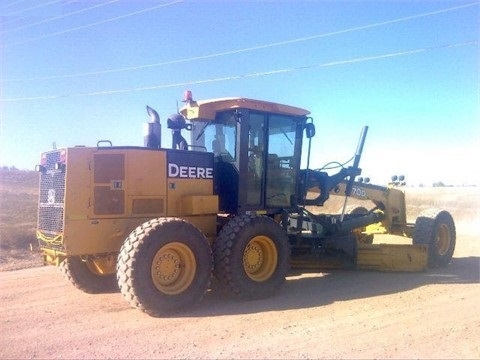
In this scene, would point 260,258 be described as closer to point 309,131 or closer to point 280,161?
point 280,161

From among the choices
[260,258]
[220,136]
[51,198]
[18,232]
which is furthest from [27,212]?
[260,258]

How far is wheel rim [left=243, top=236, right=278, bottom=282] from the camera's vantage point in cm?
732

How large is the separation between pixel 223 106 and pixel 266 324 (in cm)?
369

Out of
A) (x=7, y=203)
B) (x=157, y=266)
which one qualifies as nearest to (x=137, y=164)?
(x=157, y=266)

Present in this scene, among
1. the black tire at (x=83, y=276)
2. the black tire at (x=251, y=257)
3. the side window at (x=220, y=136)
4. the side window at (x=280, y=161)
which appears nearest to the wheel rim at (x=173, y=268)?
the black tire at (x=251, y=257)

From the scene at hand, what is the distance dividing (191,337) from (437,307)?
344cm

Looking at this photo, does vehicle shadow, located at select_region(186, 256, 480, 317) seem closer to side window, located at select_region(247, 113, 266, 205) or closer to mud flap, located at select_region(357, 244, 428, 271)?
mud flap, located at select_region(357, 244, 428, 271)

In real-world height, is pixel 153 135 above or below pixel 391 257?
above

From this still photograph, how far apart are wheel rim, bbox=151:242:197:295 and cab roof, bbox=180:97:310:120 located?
98.2 inches

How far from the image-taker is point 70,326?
18.8 ft

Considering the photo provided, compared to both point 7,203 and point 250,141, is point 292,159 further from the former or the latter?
point 7,203

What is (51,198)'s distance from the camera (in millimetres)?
6871

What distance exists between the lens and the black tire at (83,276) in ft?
24.8

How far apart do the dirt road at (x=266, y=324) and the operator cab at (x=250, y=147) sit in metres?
1.59
